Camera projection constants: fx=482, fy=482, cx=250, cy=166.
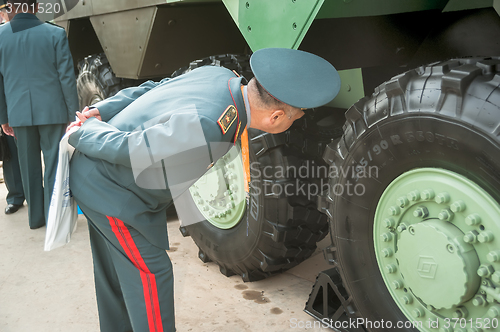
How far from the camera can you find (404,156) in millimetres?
1591

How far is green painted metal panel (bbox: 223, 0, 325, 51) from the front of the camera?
169 centimetres

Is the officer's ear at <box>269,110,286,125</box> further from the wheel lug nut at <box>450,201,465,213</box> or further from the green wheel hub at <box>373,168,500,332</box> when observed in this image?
the wheel lug nut at <box>450,201,465,213</box>

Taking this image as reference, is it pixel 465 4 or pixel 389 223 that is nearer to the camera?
pixel 389 223

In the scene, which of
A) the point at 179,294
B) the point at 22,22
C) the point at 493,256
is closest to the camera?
the point at 493,256

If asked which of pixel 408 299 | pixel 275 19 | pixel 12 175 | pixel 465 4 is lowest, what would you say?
pixel 12 175

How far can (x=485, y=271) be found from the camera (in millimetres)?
1402

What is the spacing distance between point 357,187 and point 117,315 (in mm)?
1171

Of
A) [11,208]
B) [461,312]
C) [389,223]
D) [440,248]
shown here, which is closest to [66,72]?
[11,208]

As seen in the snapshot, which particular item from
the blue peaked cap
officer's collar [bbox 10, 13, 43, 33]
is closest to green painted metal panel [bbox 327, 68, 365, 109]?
the blue peaked cap

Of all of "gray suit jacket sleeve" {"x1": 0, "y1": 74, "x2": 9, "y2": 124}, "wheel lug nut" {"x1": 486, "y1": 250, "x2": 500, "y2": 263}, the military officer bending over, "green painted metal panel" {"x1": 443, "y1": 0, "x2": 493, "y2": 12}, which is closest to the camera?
"wheel lug nut" {"x1": 486, "y1": 250, "x2": 500, "y2": 263}

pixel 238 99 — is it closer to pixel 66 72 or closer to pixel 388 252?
pixel 388 252

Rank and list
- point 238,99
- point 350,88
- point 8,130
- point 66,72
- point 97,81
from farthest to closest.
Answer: point 97,81, point 8,130, point 66,72, point 350,88, point 238,99

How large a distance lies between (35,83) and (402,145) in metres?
2.73

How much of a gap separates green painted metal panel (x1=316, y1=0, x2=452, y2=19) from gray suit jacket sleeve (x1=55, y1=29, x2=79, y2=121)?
2.34m
